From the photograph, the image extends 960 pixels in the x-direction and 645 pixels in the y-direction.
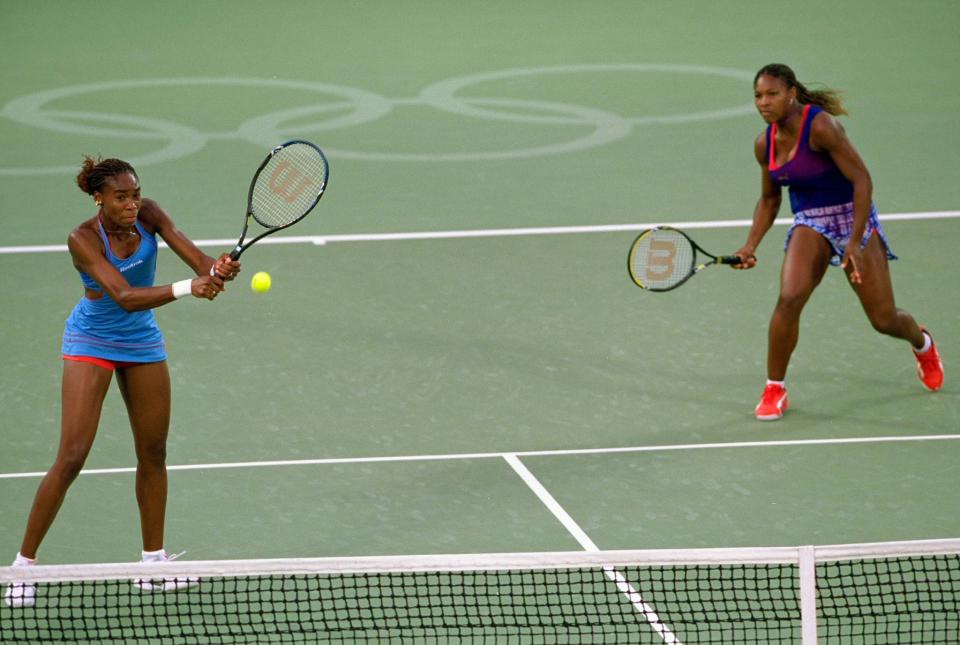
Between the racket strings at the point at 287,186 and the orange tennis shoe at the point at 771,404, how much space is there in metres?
3.11

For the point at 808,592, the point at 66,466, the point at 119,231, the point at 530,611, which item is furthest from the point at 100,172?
the point at 808,592

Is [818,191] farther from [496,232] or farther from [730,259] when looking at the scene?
[496,232]

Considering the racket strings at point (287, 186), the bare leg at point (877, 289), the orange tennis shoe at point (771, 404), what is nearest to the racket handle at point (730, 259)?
the bare leg at point (877, 289)

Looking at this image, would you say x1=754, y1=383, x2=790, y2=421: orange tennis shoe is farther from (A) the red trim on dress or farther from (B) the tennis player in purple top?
(A) the red trim on dress

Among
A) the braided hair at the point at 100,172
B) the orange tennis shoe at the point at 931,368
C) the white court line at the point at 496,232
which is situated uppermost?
the braided hair at the point at 100,172

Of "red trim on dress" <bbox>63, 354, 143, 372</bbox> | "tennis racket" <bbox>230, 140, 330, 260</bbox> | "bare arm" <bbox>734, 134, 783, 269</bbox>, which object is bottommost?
"red trim on dress" <bbox>63, 354, 143, 372</bbox>

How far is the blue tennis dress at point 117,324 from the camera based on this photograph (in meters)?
6.77

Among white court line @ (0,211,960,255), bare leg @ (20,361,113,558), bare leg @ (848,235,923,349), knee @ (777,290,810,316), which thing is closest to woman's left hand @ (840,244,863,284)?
bare leg @ (848,235,923,349)

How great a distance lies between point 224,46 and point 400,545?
41.2 feet

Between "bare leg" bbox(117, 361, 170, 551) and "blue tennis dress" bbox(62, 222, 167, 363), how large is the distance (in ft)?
0.28

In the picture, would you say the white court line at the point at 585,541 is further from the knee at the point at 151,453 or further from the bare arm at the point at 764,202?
the knee at the point at 151,453

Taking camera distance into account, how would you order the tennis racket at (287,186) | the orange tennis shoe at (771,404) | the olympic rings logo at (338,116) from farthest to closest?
the olympic rings logo at (338,116) < the orange tennis shoe at (771,404) < the tennis racket at (287,186)

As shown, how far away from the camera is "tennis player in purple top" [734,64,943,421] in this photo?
8.57 m

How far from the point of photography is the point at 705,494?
26.6 ft
